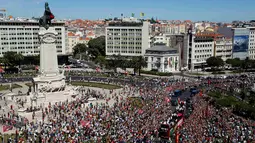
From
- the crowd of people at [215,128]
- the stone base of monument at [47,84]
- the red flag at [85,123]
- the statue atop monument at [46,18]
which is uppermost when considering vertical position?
the statue atop monument at [46,18]

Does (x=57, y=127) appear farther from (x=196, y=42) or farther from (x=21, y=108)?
(x=196, y=42)

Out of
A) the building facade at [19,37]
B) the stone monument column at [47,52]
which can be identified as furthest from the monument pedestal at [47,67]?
the building facade at [19,37]

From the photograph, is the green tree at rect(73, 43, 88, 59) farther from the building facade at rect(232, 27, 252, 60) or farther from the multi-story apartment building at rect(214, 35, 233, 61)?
the building facade at rect(232, 27, 252, 60)

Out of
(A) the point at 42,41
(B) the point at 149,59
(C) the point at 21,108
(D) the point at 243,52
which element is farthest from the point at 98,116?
(D) the point at 243,52

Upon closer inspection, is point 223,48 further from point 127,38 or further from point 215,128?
point 215,128

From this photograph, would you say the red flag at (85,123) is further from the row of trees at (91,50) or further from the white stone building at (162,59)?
the row of trees at (91,50)

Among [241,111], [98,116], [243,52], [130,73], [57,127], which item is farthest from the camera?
[243,52]
